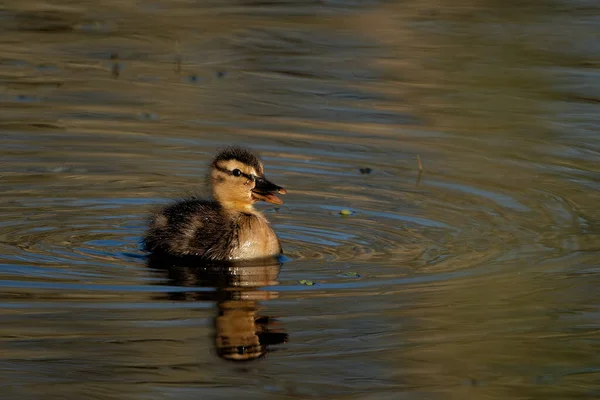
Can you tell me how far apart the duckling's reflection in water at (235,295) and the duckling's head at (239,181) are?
0.63 meters

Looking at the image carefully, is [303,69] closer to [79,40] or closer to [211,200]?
[79,40]

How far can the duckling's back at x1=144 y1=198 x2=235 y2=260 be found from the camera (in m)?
9.42

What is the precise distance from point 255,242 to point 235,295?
3.85ft

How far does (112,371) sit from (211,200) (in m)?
3.54

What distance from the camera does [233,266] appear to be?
9.30 meters

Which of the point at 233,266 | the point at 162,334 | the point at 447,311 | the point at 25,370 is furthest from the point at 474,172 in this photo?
the point at 25,370

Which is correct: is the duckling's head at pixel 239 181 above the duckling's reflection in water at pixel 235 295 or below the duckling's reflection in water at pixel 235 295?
above

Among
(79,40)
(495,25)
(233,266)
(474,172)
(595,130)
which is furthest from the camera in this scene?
(495,25)

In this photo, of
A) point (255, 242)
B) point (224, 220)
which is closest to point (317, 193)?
point (224, 220)

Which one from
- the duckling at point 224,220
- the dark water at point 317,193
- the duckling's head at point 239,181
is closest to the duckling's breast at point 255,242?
the duckling at point 224,220

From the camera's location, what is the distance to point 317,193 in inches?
435

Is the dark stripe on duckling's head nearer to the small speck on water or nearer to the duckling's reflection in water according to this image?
the duckling's reflection in water

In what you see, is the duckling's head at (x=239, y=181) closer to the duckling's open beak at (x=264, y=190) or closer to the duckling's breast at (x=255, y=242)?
the duckling's open beak at (x=264, y=190)

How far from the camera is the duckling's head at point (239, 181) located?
384 inches
